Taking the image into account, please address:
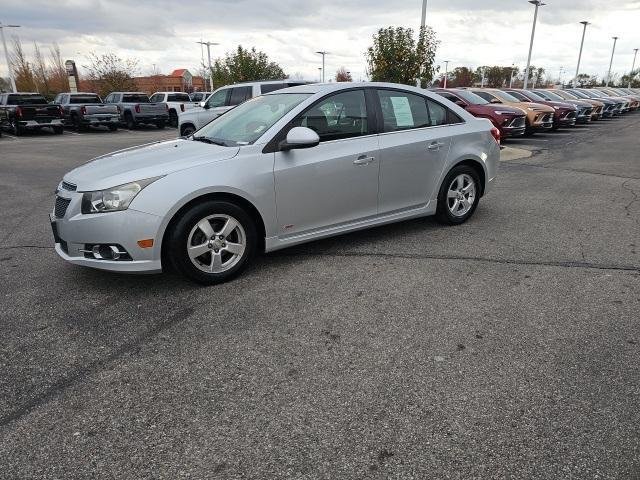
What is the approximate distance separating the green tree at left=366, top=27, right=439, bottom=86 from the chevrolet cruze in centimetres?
1283

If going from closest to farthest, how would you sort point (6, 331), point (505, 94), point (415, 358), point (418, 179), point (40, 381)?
1. point (40, 381)
2. point (415, 358)
3. point (6, 331)
4. point (418, 179)
5. point (505, 94)

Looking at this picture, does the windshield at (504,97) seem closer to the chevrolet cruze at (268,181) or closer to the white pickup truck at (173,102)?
the chevrolet cruze at (268,181)

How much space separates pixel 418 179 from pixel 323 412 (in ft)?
10.7

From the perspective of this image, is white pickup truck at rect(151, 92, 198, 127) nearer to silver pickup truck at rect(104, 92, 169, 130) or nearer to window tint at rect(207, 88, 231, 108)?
silver pickup truck at rect(104, 92, 169, 130)

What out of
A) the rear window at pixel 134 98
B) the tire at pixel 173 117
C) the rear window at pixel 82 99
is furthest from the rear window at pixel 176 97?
the rear window at pixel 82 99

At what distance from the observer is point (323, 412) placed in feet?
8.27

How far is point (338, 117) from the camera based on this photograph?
182 inches

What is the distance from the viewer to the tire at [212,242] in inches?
151

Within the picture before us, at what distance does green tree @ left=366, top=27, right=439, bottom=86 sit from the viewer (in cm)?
1730

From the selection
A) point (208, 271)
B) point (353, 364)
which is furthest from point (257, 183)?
point (353, 364)

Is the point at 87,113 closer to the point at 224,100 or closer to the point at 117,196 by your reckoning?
the point at 224,100

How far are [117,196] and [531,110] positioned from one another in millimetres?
16162

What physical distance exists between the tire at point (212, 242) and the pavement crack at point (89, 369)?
1.36ft

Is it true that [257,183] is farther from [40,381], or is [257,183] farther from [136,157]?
[40,381]
